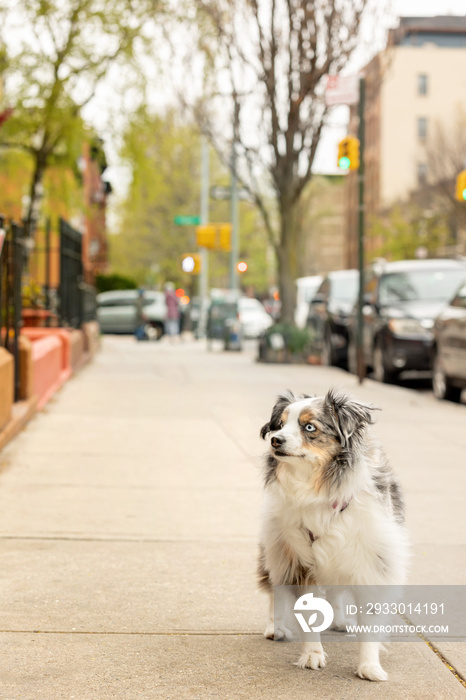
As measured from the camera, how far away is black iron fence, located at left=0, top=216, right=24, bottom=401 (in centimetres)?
979

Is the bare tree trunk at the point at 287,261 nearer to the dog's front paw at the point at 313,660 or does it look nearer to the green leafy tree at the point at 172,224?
the dog's front paw at the point at 313,660

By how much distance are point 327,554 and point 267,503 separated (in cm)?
31

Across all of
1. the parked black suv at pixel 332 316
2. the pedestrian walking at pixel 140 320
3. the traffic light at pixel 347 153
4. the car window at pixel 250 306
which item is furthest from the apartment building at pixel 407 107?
the traffic light at pixel 347 153

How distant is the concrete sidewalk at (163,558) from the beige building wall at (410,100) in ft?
249

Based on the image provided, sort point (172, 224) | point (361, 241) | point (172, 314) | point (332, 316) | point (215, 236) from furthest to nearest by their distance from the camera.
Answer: point (172, 224) → point (172, 314) → point (215, 236) → point (332, 316) → point (361, 241)

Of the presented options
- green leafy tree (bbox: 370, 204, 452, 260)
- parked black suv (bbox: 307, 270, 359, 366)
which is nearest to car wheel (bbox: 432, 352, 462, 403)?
parked black suv (bbox: 307, 270, 359, 366)

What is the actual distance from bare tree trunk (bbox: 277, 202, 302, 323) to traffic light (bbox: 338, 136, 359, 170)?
21.1 ft

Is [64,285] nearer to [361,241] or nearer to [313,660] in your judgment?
[361,241]

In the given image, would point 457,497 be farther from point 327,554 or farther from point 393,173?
point 393,173

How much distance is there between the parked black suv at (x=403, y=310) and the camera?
54.6 feet

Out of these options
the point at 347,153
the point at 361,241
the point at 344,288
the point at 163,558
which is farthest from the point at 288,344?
the point at 163,558

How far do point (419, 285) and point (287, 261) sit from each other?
5987 millimetres

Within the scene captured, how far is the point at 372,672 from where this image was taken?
12.9ft

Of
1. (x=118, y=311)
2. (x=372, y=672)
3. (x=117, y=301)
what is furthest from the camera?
(x=117, y=301)
